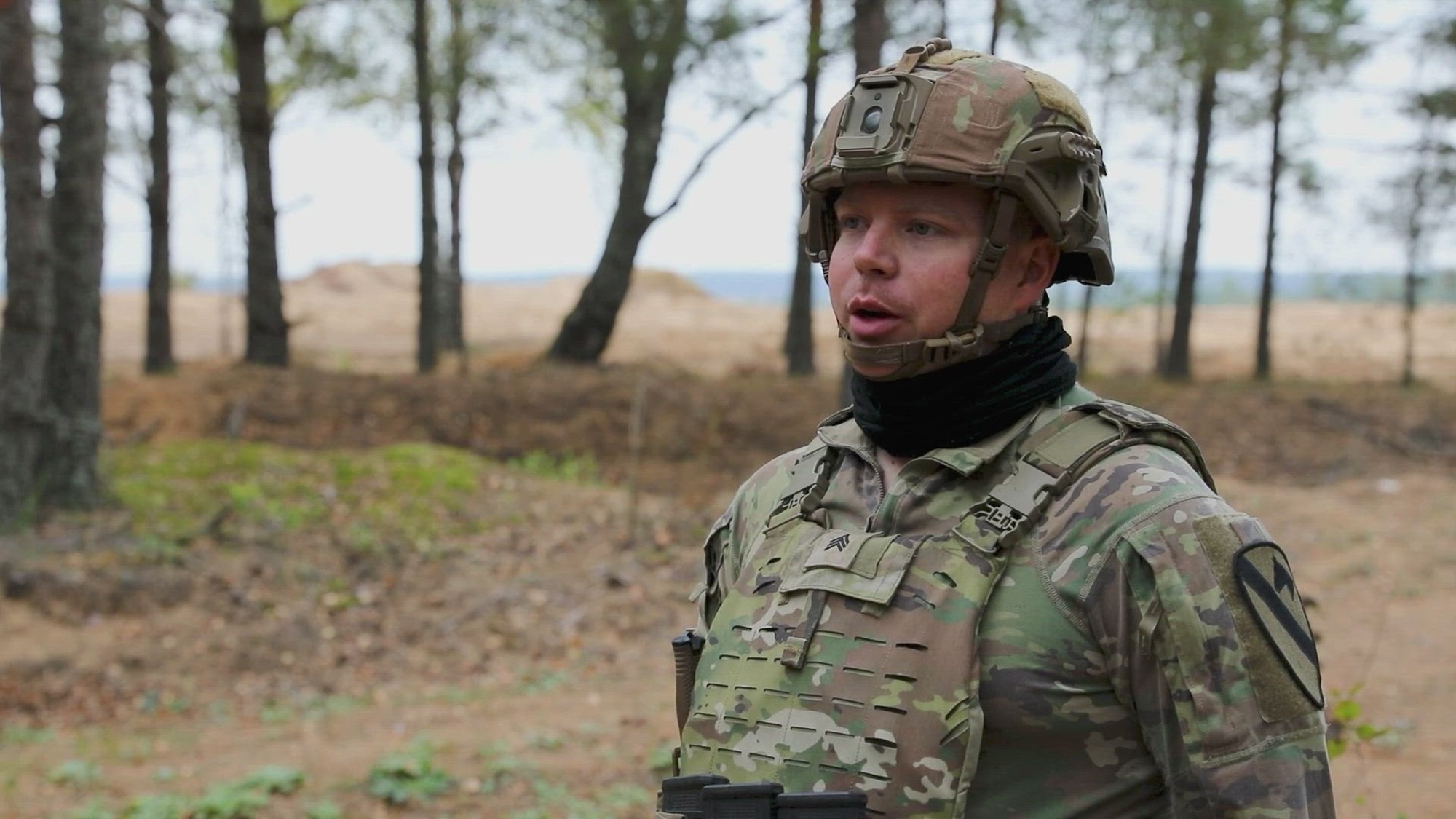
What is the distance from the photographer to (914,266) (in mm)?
2088

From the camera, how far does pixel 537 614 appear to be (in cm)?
941

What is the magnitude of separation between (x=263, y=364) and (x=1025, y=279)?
50.9 feet

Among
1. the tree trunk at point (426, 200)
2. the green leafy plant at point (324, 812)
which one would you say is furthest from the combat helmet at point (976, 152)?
the tree trunk at point (426, 200)

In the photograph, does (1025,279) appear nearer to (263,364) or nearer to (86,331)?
(86,331)

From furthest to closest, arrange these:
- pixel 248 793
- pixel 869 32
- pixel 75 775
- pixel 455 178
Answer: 1. pixel 455 178
2. pixel 869 32
3. pixel 75 775
4. pixel 248 793

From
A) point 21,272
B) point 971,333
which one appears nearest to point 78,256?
point 21,272

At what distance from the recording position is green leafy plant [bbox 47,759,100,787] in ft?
20.8

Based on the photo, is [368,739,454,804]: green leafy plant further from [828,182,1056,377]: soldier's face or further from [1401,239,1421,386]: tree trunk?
[1401,239,1421,386]: tree trunk

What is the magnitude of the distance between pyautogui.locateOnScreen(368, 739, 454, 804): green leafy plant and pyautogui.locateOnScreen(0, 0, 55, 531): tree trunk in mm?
4877

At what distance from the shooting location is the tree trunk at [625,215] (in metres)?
14.7

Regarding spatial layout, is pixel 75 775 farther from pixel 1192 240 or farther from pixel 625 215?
pixel 1192 240

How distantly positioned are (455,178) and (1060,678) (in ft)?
73.1

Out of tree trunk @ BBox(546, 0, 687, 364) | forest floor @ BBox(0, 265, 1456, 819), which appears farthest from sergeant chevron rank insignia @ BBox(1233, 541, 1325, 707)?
tree trunk @ BBox(546, 0, 687, 364)

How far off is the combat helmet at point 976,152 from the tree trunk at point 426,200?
629 inches
